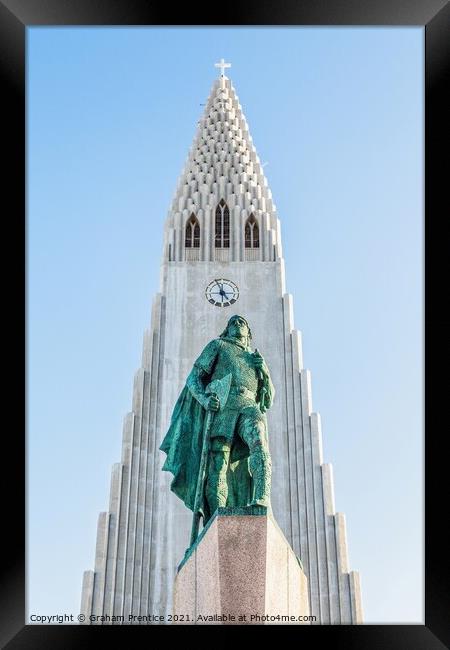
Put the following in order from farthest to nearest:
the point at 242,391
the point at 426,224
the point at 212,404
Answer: the point at 242,391 → the point at 212,404 → the point at 426,224

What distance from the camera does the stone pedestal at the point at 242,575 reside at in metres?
15.7

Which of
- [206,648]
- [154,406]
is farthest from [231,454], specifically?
[154,406]

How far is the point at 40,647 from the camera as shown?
43.1ft

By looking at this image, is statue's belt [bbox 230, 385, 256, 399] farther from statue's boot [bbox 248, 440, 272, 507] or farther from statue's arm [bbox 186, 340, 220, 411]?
statue's boot [bbox 248, 440, 272, 507]

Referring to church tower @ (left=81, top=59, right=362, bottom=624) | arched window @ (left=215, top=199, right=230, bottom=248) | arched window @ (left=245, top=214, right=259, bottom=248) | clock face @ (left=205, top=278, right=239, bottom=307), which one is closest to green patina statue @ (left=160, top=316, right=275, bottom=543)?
church tower @ (left=81, top=59, right=362, bottom=624)

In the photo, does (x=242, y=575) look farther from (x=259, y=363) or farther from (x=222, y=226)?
(x=222, y=226)

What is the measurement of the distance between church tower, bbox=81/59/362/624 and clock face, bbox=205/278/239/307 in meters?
0.06

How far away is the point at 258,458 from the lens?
56.0 ft

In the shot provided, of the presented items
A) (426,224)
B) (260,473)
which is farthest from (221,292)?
(426,224)

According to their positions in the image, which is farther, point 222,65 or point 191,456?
point 222,65

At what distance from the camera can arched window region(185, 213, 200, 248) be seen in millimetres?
58906

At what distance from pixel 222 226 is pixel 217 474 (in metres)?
42.6

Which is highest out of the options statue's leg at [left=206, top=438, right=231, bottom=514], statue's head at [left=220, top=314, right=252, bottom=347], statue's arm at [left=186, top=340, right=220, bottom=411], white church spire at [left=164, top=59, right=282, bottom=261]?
white church spire at [left=164, top=59, right=282, bottom=261]

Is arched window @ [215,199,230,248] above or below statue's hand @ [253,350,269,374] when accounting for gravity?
above
